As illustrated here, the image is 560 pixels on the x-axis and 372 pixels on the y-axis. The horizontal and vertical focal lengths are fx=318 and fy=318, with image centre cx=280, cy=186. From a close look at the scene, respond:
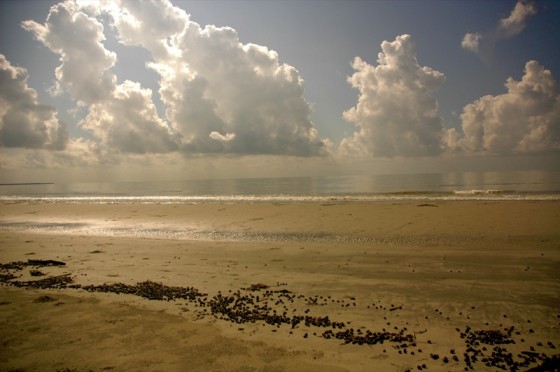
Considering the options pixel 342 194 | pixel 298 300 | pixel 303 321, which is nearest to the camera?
pixel 303 321

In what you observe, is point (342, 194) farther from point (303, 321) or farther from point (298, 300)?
point (303, 321)

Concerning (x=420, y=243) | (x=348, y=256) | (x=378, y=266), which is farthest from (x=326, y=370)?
(x=420, y=243)

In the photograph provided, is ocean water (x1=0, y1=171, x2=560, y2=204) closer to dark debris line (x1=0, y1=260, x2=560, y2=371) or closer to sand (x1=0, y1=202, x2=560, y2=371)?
sand (x1=0, y1=202, x2=560, y2=371)

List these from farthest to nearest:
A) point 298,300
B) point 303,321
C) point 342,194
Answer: point 342,194
point 298,300
point 303,321

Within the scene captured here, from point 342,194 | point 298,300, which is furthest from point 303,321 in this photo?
point 342,194

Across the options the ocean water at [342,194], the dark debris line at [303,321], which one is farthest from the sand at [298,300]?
the ocean water at [342,194]

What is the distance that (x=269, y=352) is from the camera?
6832 mm

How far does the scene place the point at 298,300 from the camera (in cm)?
972

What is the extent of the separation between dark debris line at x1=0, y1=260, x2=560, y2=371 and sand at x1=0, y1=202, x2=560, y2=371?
2.8 inches

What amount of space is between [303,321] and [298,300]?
4.72 ft

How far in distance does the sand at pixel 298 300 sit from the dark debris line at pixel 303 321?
71 millimetres

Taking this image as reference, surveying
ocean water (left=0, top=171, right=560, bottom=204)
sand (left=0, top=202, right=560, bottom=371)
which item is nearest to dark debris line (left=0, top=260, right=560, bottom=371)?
sand (left=0, top=202, right=560, bottom=371)

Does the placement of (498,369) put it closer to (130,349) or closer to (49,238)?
(130,349)

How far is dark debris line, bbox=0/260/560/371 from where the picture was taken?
6336 millimetres
